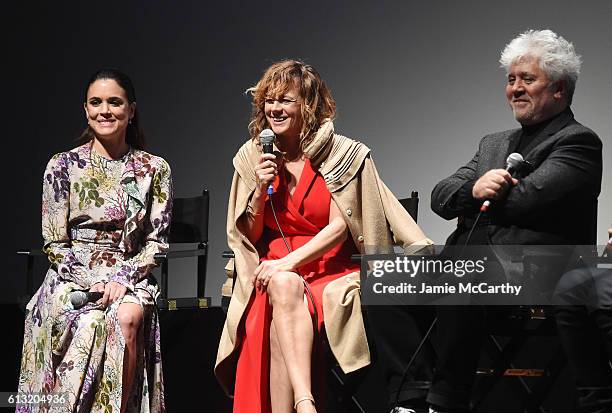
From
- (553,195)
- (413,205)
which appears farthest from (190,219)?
(553,195)

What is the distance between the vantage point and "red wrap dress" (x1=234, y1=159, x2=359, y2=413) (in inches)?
155

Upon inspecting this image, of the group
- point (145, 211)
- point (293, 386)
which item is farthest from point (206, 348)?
point (293, 386)

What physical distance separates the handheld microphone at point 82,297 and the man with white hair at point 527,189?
4.50 feet

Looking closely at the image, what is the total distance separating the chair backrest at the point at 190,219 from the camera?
481 cm

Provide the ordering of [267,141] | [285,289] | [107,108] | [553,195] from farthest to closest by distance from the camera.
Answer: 1. [107,108]
2. [267,141]
3. [285,289]
4. [553,195]

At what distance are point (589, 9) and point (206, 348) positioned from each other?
2377 mm

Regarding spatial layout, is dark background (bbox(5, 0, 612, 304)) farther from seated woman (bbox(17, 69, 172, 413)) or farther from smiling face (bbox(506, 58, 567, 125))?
smiling face (bbox(506, 58, 567, 125))

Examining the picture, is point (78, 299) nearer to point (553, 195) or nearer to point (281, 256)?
point (281, 256)

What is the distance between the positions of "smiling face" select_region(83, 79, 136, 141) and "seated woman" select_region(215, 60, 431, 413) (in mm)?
563

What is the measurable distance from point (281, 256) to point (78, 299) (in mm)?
806

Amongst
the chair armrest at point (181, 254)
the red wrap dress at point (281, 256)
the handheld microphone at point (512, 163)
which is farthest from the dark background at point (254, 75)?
the handheld microphone at point (512, 163)

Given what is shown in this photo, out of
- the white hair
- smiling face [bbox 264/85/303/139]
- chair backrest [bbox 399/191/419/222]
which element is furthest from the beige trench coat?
the white hair

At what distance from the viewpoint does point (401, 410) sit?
3670 mm

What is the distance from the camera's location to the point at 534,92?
3764mm
